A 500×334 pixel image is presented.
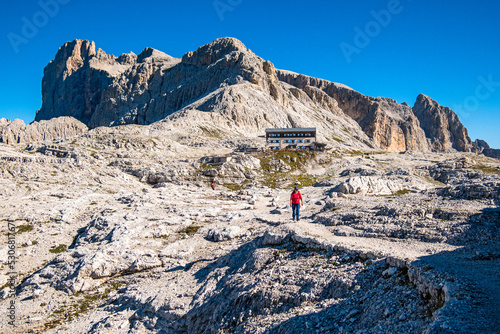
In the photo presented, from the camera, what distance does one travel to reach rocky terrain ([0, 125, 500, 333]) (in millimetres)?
10922

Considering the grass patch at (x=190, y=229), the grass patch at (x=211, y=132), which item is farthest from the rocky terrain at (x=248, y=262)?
the grass patch at (x=211, y=132)

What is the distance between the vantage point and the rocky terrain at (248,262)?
10.9 m

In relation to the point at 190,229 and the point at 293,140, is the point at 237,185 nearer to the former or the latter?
the point at 190,229

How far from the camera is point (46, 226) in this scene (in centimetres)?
3078

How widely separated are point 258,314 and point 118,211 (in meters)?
25.1

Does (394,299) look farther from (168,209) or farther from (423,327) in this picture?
(168,209)

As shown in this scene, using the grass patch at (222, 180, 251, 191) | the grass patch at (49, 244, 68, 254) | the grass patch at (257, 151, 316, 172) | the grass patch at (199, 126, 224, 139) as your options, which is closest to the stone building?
the grass patch at (257, 151, 316, 172)

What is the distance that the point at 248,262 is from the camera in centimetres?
1795

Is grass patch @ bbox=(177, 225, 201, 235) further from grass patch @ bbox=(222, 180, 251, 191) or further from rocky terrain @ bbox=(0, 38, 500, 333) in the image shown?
grass patch @ bbox=(222, 180, 251, 191)

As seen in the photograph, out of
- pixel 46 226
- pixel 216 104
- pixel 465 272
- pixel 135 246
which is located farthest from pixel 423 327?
pixel 216 104

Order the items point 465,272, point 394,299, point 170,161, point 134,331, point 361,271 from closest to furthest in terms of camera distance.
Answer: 1. point 394,299
2. point 465,272
3. point 361,271
4. point 134,331
5. point 170,161

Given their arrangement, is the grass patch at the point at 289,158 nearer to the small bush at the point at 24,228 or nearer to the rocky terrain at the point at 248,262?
the rocky terrain at the point at 248,262

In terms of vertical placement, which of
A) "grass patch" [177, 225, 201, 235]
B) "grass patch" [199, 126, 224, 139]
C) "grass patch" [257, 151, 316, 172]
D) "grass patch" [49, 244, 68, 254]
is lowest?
"grass patch" [49, 244, 68, 254]

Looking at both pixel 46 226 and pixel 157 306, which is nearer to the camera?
pixel 157 306
